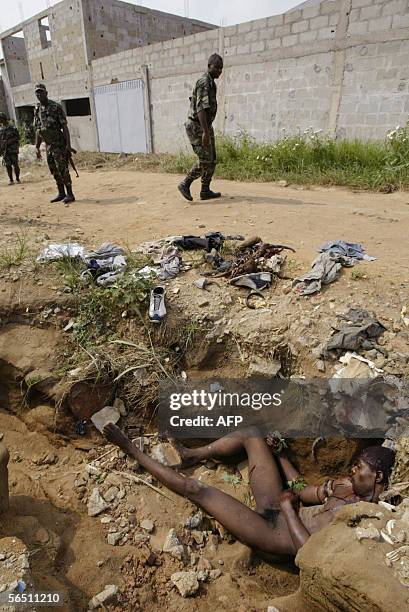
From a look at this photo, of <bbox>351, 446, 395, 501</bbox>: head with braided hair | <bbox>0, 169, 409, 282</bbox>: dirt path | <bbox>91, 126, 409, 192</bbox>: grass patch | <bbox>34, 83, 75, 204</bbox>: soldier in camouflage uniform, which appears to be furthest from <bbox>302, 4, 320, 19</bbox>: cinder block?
<bbox>351, 446, 395, 501</bbox>: head with braided hair

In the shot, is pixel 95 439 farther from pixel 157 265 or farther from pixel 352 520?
pixel 352 520

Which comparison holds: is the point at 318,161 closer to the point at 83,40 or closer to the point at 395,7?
the point at 395,7

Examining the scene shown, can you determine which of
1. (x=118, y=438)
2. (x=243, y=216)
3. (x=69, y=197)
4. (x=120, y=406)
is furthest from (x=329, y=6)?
(x=118, y=438)

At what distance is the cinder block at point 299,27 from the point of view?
6.67 meters

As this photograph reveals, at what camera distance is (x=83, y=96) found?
496 inches

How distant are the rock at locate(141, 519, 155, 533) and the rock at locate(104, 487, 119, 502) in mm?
225

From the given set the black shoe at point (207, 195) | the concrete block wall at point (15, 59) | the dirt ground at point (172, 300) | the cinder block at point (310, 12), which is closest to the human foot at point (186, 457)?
the dirt ground at point (172, 300)

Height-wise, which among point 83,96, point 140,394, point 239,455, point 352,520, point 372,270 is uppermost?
point 83,96

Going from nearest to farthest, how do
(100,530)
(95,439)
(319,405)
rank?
(100,530) → (319,405) → (95,439)

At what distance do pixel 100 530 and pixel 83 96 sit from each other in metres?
13.5

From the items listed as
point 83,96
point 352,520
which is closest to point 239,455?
point 352,520

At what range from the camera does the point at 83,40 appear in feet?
39.2

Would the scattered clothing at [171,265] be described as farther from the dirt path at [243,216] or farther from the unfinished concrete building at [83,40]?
the unfinished concrete building at [83,40]

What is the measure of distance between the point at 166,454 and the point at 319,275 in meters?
1.57
